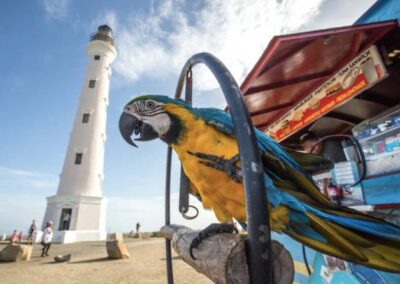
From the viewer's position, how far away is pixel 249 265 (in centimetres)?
78

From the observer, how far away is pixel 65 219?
22.3 metres

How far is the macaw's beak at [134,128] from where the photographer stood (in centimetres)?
246

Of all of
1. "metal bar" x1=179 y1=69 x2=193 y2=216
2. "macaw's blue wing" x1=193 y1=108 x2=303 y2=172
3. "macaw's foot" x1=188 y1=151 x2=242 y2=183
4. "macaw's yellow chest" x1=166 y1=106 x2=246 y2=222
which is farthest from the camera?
"metal bar" x1=179 y1=69 x2=193 y2=216

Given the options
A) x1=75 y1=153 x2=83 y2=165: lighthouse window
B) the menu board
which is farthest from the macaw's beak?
x1=75 y1=153 x2=83 y2=165: lighthouse window

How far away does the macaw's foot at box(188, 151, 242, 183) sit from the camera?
5.35ft

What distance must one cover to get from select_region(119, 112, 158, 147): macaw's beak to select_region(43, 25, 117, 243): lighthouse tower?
2196 cm

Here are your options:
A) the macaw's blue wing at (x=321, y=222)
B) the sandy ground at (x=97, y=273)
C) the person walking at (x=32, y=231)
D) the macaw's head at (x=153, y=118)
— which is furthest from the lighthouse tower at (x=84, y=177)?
the macaw's blue wing at (x=321, y=222)

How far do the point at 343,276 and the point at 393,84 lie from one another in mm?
2551

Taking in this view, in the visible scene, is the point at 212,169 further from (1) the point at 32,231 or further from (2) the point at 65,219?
(2) the point at 65,219

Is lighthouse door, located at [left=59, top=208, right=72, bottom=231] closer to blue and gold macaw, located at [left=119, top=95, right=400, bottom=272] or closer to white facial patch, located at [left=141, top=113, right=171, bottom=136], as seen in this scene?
blue and gold macaw, located at [left=119, top=95, right=400, bottom=272]

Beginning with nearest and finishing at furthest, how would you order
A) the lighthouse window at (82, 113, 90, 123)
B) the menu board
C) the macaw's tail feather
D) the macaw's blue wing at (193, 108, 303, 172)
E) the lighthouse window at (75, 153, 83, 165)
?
the macaw's tail feather, the macaw's blue wing at (193, 108, 303, 172), the menu board, the lighthouse window at (75, 153, 83, 165), the lighthouse window at (82, 113, 90, 123)

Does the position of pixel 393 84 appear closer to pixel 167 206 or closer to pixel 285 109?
pixel 285 109

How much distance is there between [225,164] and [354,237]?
0.86 metres

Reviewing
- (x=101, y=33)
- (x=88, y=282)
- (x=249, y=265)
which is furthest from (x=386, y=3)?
A: (x=101, y=33)
